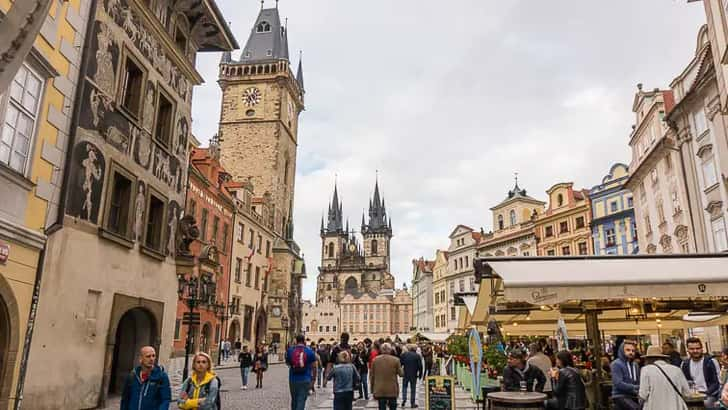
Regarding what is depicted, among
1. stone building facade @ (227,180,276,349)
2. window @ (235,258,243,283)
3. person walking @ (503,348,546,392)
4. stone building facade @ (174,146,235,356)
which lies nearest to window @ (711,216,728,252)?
person walking @ (503,348,546,392)

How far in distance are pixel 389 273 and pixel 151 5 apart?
125619 mm

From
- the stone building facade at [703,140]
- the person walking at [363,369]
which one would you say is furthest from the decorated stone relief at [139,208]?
the stone building facade at [703,140]

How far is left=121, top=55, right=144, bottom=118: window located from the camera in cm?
1338

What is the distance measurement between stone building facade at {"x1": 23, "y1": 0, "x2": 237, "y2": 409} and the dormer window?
51.5 meters

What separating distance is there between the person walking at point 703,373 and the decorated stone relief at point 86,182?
1171 centimetres

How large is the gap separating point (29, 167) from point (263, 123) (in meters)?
46.6

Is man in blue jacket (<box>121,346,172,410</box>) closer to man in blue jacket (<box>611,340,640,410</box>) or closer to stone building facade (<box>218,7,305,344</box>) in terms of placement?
man in blue jacket (<box>611,340,640,410</box>)

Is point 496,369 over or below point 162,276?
below

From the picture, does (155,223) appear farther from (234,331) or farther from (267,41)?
(267,41)

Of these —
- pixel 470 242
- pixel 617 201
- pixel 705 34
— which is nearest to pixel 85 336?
pixel 705 34

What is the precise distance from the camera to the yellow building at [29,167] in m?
8.70

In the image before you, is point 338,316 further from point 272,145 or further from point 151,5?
point 151,5

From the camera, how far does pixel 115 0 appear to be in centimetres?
1262

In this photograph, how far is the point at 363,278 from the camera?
131625 millimetres
